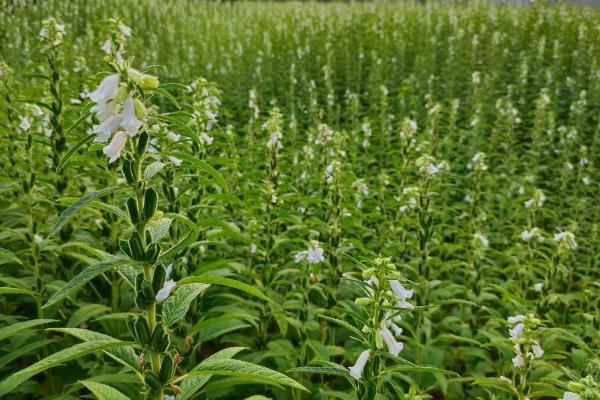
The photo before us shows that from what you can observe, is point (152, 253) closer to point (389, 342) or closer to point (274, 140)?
point (389, 342)

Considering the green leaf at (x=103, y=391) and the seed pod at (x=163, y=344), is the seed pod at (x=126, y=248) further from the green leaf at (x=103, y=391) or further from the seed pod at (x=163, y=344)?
the green leaf at (x=103, y=391)

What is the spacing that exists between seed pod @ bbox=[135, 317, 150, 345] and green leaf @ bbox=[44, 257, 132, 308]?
20 cm

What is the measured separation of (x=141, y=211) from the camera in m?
1.58

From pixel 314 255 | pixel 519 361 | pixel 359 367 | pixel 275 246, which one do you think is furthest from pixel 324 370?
pixel 275 246

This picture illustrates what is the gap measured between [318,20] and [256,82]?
6.17m

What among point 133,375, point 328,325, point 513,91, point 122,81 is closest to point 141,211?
point 122,81

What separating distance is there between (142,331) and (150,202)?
400mm

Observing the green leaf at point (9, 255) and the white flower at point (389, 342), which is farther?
the green leaf at point (9, 255)

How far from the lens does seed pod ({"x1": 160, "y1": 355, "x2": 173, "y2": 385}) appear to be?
156cm

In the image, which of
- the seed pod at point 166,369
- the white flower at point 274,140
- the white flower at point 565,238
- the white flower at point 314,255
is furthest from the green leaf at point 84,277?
the white flower at point 565,238

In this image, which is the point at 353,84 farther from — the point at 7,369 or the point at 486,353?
the point at 7,369

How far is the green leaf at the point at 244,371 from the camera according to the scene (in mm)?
1363

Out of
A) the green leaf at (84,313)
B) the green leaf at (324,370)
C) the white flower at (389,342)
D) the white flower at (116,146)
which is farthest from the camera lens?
the green leaf at (84,313)

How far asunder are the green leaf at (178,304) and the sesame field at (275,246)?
0.4 inches
